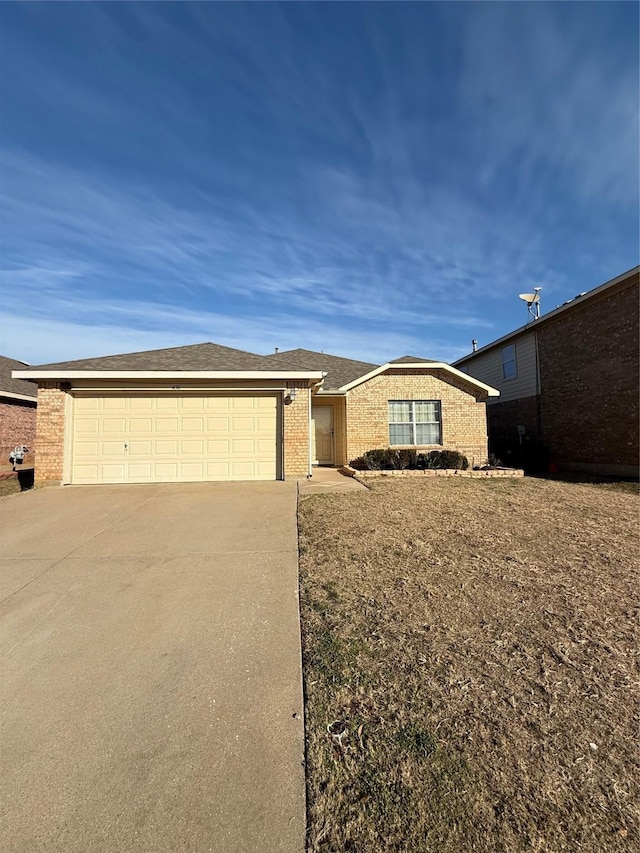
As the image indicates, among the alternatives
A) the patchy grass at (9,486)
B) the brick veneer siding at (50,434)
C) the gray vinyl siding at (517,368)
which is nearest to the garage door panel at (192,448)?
the brick veneer siding at (50,434)

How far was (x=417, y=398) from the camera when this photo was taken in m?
13.8

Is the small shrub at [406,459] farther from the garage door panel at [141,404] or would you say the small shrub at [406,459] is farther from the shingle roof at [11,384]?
the shingle roof at [11,384]

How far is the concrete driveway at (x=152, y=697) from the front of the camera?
1.78 meters

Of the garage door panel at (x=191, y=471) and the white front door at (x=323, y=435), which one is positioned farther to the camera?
the white front door at (x=323, y=435)

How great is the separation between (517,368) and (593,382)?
423 cm

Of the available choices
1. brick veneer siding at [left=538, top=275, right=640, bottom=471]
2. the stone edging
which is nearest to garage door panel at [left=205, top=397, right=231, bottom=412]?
the stone edging

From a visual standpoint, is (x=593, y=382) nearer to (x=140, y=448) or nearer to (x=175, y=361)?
(x=175, y=361)

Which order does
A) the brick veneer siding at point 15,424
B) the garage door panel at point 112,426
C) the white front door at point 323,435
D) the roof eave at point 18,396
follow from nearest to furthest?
1. the garage door panel at point 112,426
2. the white front door at point 323,435
3. the roof eave at point 18,396
4. the brick veneer siding at point 15,424

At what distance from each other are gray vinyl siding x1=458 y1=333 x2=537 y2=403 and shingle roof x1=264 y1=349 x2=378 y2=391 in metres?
5.46

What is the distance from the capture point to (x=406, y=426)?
45.2 ft

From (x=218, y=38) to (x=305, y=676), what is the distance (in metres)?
10.3

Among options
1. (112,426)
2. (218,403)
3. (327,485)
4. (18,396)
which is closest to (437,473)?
(327,485)

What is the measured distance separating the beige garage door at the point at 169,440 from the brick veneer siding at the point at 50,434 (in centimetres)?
30

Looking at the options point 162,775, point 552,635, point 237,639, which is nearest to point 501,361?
point 552,635
